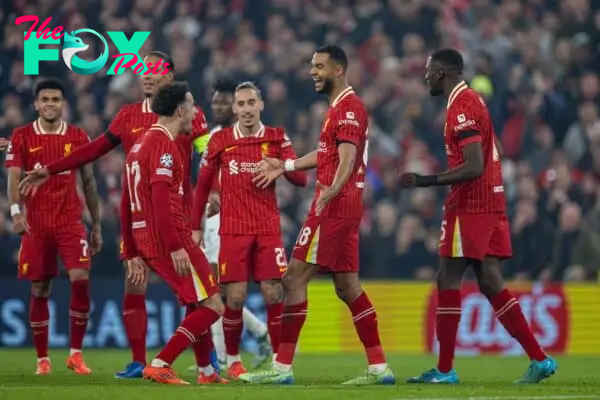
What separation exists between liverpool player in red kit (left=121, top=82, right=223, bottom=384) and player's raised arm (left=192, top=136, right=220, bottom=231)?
4.98ft

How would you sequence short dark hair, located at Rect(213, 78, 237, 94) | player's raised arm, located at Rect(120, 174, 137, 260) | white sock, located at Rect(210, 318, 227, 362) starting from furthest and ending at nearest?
1. white sock, located at Rect(210, 318, 227, 362)
2. short dark hair, located at Rect(213, 78, 237, 94)
3. player's raised arm, located at Rect(120, 174, 137, 260)

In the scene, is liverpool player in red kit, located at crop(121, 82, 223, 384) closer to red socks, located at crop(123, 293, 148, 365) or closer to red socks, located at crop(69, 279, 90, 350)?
red socks, located at crop(123, 293, 148, 365)

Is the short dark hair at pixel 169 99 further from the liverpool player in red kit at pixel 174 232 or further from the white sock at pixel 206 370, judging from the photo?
the white sock at pixel 206 370

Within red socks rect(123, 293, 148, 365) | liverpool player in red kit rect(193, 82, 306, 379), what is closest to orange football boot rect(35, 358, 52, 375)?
red socks rect(123, 293, 148, 365)

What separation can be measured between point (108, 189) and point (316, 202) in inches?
402

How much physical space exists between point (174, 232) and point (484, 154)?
9.10 feet

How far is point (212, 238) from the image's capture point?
15.7 meters

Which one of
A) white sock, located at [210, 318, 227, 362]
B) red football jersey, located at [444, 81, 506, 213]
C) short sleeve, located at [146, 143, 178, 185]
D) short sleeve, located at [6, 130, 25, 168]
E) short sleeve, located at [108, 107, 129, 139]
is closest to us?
short sleeve, located at [146, 143, 178, 185]

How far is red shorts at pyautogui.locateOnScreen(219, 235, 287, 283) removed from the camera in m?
13.4

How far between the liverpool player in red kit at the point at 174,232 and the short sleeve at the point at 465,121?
2180 mm

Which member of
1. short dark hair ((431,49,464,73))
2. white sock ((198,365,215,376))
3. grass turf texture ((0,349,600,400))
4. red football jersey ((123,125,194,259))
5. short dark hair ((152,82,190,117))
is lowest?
grass turf texture ((0,349,600,400))

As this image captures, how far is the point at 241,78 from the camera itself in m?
23.9

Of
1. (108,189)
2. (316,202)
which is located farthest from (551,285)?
(316,202)

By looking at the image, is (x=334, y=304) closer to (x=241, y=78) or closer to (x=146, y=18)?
(x=241, y=78)
